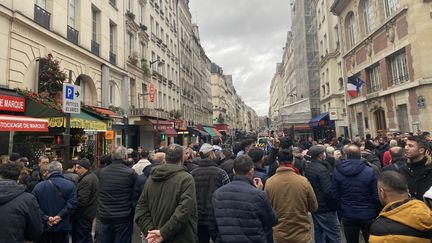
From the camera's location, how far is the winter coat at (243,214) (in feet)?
10.9

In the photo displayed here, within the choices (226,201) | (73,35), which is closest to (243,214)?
(226,201)

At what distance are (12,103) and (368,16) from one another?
73.5 feet

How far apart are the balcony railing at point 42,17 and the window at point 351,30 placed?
2230 centimetres

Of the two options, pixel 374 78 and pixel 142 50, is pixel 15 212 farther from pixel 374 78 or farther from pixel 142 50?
pixel 374 78

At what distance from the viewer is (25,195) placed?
354 cm

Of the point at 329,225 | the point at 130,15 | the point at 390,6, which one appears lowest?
the point at 329,225

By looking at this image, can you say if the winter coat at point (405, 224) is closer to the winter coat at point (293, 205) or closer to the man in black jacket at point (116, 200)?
the winter coat at point (293, 205)

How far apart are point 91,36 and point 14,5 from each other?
567 centimetres

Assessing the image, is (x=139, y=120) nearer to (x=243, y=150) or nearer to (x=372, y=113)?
(x=243, y=150)

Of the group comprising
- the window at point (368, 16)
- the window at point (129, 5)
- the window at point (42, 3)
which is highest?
the window at point (129, 5)

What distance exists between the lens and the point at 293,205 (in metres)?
4.12

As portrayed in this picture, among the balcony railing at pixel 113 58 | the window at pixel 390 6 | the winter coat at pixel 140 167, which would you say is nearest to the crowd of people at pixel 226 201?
the winter coat at pixel 140 167

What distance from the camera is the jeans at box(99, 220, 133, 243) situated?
16.7 ft

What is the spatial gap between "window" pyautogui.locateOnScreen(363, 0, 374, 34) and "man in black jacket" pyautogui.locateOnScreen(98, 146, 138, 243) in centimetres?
2138
